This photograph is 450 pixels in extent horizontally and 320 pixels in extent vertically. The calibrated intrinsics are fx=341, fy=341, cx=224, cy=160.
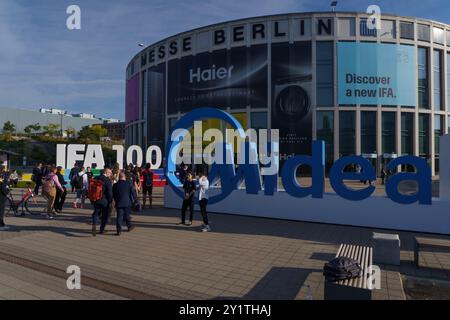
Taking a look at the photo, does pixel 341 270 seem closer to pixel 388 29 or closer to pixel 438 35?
pixel 388 29

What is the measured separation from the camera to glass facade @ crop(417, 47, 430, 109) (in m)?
36.9

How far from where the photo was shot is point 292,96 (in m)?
36.4

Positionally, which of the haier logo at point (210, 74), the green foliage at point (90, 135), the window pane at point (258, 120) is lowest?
the window pane at point (258, 120)

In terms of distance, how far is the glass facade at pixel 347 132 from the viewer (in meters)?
35.7

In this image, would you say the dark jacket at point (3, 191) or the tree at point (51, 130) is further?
the tree at point (51, 130)

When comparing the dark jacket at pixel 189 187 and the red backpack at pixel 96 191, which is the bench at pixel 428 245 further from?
the red backpack at pixel 96 191

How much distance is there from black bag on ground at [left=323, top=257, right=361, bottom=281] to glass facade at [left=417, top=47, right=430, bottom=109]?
3828 centimetres

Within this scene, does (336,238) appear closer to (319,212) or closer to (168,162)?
(319,212)

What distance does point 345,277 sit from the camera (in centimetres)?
454

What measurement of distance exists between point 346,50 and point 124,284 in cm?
3550

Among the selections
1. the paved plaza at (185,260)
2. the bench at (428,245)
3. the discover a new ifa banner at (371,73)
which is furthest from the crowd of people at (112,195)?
the discover a new ifa banner at (371,73)

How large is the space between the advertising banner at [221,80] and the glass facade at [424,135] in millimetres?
17190

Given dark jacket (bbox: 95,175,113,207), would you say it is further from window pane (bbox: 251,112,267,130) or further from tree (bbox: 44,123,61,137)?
tree (bbox: 44,123,61,137)

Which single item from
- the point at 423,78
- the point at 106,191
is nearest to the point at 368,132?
the point at 423,78
